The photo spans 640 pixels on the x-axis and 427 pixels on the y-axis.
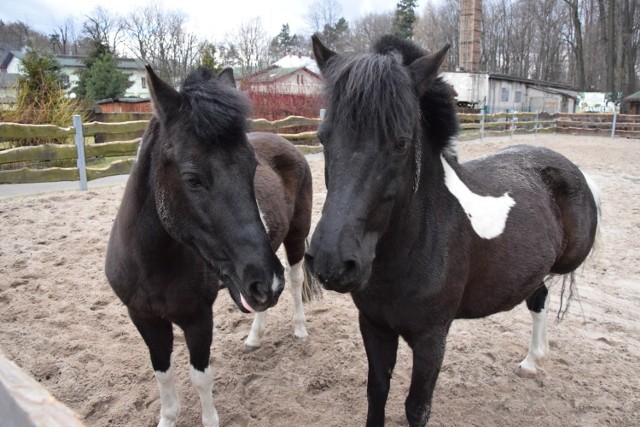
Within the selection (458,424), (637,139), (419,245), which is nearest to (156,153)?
(419,245)

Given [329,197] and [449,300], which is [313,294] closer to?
[449,300]

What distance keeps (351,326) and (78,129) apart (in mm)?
7297

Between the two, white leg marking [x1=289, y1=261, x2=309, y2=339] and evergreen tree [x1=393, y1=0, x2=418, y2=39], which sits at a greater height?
evergreen tree [x1=393, y1=0, x2=418, y2=39]

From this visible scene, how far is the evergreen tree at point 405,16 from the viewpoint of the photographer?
38094mm

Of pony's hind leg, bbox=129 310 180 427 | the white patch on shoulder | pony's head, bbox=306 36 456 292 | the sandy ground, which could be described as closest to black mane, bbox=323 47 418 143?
pony's head, bbox=306 36 456 292

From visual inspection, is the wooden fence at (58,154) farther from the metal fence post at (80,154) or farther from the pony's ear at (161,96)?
the pony's ear at (161,96)

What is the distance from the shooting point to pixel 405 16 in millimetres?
38844

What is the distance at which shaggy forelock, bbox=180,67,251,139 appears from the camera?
1.94m

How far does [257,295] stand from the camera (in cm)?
187

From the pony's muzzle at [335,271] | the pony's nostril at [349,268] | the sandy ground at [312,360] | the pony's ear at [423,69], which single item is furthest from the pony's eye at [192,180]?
the sandy ground at [312,360]

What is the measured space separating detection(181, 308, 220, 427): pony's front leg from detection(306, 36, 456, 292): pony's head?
106cm

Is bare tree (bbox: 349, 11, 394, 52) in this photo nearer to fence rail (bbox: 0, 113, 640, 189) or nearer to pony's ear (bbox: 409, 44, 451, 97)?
fence rail (bbox: 0, 113, 640, 189)

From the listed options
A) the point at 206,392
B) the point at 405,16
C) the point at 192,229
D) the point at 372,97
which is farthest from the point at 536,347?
the point at 405,16

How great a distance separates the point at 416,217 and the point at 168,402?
1.83 m
